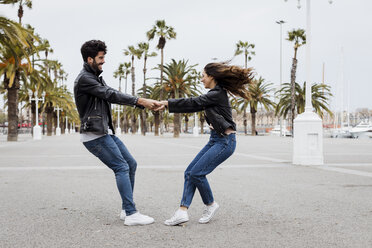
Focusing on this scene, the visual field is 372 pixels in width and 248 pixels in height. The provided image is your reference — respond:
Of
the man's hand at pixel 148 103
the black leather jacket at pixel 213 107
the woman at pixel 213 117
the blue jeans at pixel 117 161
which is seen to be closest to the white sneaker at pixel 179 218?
the woman at pixel 213 117

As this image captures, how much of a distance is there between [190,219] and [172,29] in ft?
140

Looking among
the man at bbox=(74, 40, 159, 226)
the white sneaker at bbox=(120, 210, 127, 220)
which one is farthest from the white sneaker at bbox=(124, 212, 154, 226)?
the white sneaker at bbox=(120, 210, 127, 220)

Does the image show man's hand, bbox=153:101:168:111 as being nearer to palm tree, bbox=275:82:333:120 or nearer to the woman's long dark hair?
the woman's long dark hair

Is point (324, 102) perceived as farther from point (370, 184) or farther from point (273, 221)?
point (273, 221)

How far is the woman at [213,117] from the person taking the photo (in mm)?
4434

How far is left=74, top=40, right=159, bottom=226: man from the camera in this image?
173 inches

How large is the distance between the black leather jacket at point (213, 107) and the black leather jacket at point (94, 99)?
1.57 ft

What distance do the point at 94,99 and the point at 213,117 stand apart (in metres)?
1.26

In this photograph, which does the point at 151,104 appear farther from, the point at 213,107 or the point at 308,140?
the point at 308,140

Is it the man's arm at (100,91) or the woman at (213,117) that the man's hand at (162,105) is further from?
the man's arm at (100,91)

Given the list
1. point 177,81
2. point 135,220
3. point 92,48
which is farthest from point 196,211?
point 177,81

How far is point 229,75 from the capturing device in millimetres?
4512

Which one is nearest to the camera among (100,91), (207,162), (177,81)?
(100,91)

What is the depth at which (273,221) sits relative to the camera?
15.5 ft
